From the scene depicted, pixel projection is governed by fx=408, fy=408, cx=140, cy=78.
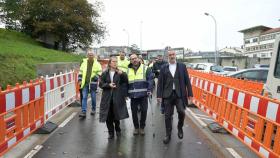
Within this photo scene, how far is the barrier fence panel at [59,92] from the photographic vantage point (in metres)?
10.4

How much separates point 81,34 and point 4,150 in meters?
50.2

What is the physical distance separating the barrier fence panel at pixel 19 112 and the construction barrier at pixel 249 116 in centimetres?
409

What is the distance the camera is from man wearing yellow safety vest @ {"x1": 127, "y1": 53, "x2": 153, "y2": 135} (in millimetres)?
9156

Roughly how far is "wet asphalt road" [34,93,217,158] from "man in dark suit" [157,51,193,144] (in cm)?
52

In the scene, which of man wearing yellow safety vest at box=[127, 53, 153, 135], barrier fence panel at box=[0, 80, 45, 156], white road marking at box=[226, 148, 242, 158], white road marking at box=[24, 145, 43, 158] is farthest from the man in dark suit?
barrier fence panel at box=[0, 80, 45, 156]

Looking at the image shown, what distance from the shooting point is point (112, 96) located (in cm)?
874

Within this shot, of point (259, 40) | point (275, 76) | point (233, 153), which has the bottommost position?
point (233, 153)

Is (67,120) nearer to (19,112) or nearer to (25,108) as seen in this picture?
(25,108)

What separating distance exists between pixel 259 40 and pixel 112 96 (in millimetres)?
106202

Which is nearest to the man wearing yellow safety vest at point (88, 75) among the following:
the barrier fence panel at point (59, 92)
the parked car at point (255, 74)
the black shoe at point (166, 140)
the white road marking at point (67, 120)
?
the white road marking at point (67, 120)

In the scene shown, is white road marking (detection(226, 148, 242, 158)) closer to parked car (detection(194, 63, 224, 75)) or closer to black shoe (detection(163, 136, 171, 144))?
black shoe (detection(163, 136, 171, 144))

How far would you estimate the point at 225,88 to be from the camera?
9531mm

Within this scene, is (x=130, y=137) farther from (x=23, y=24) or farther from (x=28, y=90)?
(x=23, y=24)

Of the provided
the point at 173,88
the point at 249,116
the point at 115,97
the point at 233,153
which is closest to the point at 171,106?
the point at 173,88
